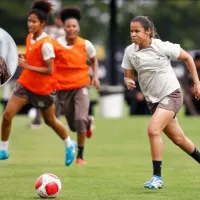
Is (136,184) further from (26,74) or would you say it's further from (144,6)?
(144,6)

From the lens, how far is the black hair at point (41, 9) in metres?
13.9

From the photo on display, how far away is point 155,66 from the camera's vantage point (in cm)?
1186

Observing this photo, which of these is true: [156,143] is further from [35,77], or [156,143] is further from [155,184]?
[35,77]

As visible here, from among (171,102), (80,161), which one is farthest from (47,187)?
(80,161)

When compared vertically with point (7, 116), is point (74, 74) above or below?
above

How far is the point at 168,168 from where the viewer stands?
45.6ft

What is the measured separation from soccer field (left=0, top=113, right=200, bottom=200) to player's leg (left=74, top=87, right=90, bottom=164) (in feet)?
0.86

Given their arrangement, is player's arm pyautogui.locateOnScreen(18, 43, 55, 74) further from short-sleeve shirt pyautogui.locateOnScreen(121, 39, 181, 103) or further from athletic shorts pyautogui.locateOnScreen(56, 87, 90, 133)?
short-sleeve shirt pyautogui.locateOnScreen(121, 39, 181, 103)

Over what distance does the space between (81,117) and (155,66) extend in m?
3.13

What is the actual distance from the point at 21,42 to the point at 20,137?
4550 cm

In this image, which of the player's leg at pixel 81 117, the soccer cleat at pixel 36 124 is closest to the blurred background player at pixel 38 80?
the player's leg at pixel 81 117

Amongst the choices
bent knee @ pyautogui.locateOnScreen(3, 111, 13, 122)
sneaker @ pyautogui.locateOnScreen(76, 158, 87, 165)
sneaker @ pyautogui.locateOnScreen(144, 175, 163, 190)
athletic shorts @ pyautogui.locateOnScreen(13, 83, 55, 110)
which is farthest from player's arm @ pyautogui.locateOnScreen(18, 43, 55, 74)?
sneaker @ pyautogui.locateOnScreen(144, 175, 163, 190)

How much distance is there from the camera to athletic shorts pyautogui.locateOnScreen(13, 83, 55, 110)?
1412 cm

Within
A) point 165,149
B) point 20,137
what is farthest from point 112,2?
point 165,149
